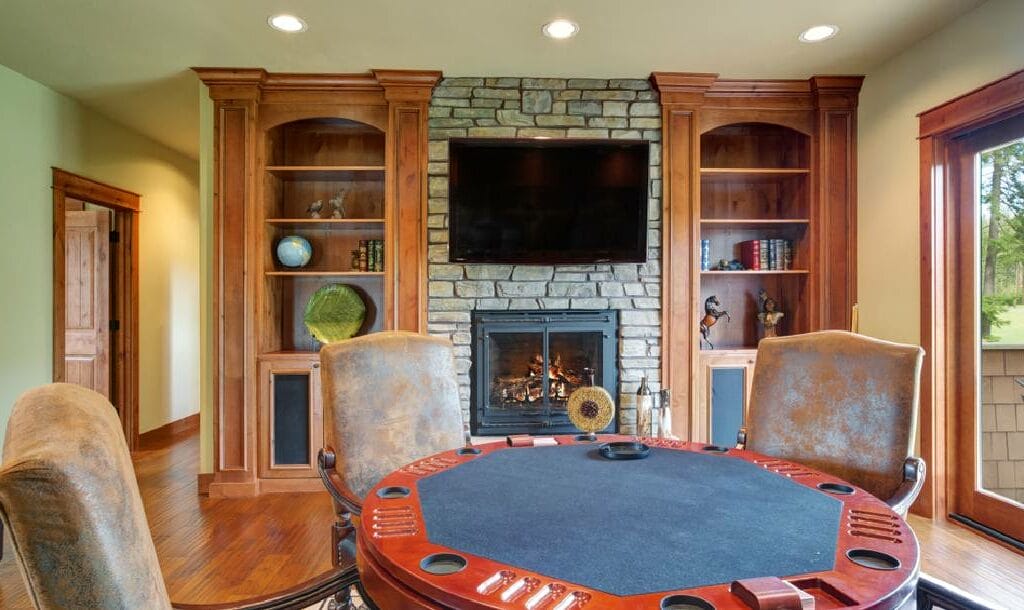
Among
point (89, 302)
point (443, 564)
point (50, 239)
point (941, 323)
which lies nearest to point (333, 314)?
point (50, 239)

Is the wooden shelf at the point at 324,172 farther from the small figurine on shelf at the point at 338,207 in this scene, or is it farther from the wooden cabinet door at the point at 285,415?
the wooden cabinet door at the point at 285,415

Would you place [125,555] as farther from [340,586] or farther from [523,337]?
[523,337]

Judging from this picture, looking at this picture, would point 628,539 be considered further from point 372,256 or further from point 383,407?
point 372,256

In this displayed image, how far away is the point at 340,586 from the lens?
1178mm

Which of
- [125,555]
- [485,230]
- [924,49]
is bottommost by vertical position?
[125,555]

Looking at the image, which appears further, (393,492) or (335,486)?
(335,486)

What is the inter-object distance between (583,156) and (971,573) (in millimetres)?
2813

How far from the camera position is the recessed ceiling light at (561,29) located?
294 cm

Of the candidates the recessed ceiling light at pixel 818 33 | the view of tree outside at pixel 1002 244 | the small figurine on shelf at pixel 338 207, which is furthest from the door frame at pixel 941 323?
the small figurine on shelf at pixel 338 207

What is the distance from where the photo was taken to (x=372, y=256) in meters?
3.78

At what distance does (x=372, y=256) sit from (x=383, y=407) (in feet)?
6.48

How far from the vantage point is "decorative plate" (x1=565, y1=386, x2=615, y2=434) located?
90.7 inches

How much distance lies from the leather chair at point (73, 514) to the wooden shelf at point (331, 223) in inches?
121

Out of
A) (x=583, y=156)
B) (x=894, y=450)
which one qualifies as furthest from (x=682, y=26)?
(x=894, y=450)
